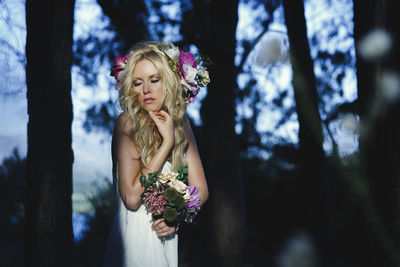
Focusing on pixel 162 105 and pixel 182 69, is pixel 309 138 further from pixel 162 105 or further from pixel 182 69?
pixel 162 105

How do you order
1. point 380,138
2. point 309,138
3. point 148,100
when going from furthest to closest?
point 309,138 < point 380,138 < point 148,100

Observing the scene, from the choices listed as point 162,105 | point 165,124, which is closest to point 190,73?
point 162,105

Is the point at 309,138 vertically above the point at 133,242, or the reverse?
the point at 309,138

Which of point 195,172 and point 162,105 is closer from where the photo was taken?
point 162,105

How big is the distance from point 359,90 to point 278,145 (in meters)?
7.50

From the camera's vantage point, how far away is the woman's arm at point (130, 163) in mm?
3189

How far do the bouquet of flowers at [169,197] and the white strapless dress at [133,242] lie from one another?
0.46 ft

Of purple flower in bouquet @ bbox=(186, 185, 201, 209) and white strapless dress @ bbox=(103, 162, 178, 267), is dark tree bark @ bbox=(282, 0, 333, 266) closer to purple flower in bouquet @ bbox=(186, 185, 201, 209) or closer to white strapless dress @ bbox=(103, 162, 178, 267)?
purple flower in bouquet @ bbox=(186, 185, 201, 209)

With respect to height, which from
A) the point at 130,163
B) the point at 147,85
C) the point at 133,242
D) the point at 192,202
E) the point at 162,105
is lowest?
the point at 133,242

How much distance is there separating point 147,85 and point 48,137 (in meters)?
1.79

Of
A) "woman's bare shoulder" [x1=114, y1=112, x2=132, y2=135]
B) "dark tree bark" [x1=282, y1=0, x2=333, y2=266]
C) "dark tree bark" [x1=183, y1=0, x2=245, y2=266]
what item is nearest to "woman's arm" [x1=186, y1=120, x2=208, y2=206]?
"woman's bare shoulder" [x1=114, y1=112, x2=132, y2=135]

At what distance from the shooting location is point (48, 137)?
4.66 metres

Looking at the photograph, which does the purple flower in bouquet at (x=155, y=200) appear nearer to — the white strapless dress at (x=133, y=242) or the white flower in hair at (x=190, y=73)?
the white strapless dress at (x=133, y=242)

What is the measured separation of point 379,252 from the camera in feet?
12.5
